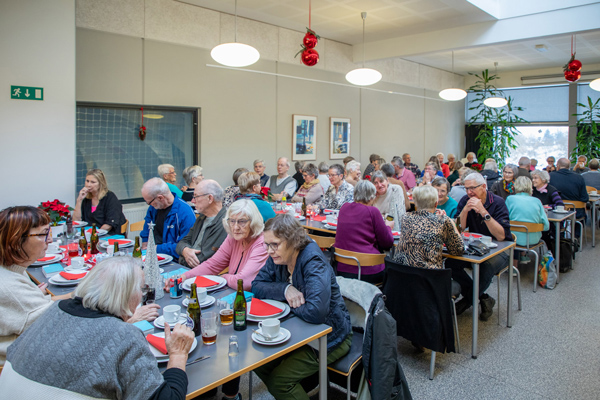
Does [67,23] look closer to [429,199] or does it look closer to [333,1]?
[333,1]

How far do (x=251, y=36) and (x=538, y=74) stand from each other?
28.4 feet

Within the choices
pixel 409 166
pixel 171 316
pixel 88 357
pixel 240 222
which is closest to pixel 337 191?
pixel 240 222

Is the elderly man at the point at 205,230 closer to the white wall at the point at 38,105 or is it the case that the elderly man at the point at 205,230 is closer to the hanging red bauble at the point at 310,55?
the white wall at the point at 38,105

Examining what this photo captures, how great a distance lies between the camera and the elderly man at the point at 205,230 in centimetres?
338

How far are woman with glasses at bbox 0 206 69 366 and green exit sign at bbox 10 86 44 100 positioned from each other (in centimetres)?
302

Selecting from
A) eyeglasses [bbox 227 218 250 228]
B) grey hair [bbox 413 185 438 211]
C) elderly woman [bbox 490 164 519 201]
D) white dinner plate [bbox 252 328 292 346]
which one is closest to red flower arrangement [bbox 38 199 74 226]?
eyeglasses [bbox 227 218 250 228]

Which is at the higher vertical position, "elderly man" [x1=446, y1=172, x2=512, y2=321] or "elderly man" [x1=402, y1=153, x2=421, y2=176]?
"elderly man" [x1=402, y1=153, x2=421, y2=176]

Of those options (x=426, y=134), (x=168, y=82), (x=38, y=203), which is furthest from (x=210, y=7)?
(x=426, y=134)

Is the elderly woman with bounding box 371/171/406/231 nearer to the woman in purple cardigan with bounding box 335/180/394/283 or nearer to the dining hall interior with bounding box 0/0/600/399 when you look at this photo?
the woman in purple cardigan with bounding box 335/180/394/283

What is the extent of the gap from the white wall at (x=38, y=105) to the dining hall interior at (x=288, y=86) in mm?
12

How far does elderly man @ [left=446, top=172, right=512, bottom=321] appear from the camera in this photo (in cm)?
388

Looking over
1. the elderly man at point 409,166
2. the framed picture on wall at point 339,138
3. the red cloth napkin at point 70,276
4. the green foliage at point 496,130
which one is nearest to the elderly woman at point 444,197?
the red cloth napkin at point 70,276

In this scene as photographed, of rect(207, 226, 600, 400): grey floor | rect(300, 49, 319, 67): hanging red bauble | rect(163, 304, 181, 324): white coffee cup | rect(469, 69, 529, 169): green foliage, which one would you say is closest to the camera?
rect(163, 304, 181, 324): white coffee cup

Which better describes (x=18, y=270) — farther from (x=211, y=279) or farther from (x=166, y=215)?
(x=166, y=215)
